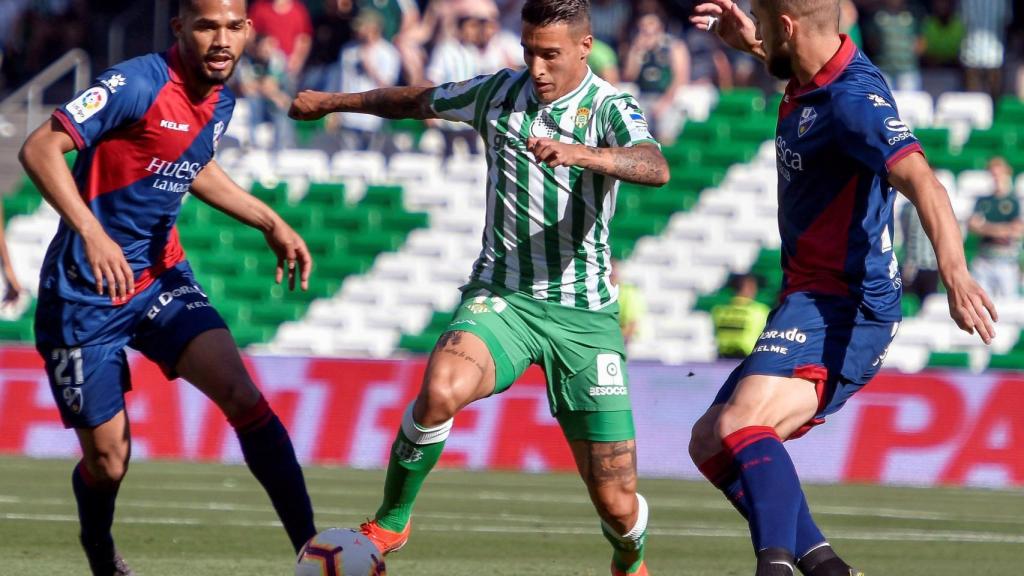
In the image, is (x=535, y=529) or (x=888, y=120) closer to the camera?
(x=888, y=120)

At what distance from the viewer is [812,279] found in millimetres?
6039

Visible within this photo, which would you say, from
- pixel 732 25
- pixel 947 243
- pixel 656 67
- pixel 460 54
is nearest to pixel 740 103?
pixel 656 67

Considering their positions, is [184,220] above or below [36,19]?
below

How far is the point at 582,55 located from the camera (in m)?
6.84

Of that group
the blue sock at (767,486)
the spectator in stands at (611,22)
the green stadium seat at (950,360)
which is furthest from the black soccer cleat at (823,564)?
the spectator in stands at (611,22)

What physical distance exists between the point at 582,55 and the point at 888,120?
5.34 feet

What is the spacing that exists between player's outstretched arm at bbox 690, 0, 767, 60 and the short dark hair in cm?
59

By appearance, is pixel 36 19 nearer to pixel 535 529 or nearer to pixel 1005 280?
pixel 1005 280

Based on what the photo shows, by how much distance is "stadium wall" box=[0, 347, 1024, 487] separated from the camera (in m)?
14.0

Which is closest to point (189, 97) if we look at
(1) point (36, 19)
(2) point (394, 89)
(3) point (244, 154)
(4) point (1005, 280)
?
(2) point (394, 89)

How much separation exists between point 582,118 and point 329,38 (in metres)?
13.7

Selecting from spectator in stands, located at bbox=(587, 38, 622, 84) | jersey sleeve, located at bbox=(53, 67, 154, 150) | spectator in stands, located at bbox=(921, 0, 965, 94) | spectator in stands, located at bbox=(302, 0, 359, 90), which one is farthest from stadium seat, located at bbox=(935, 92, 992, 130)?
jersey sleeve, located at bbox=(53, 67, 154, 150)

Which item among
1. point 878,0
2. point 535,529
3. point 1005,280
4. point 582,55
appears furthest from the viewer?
point 878,0

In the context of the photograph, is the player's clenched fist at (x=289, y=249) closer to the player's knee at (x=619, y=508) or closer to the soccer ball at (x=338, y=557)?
the soccer ball at (x=338, y=557)
